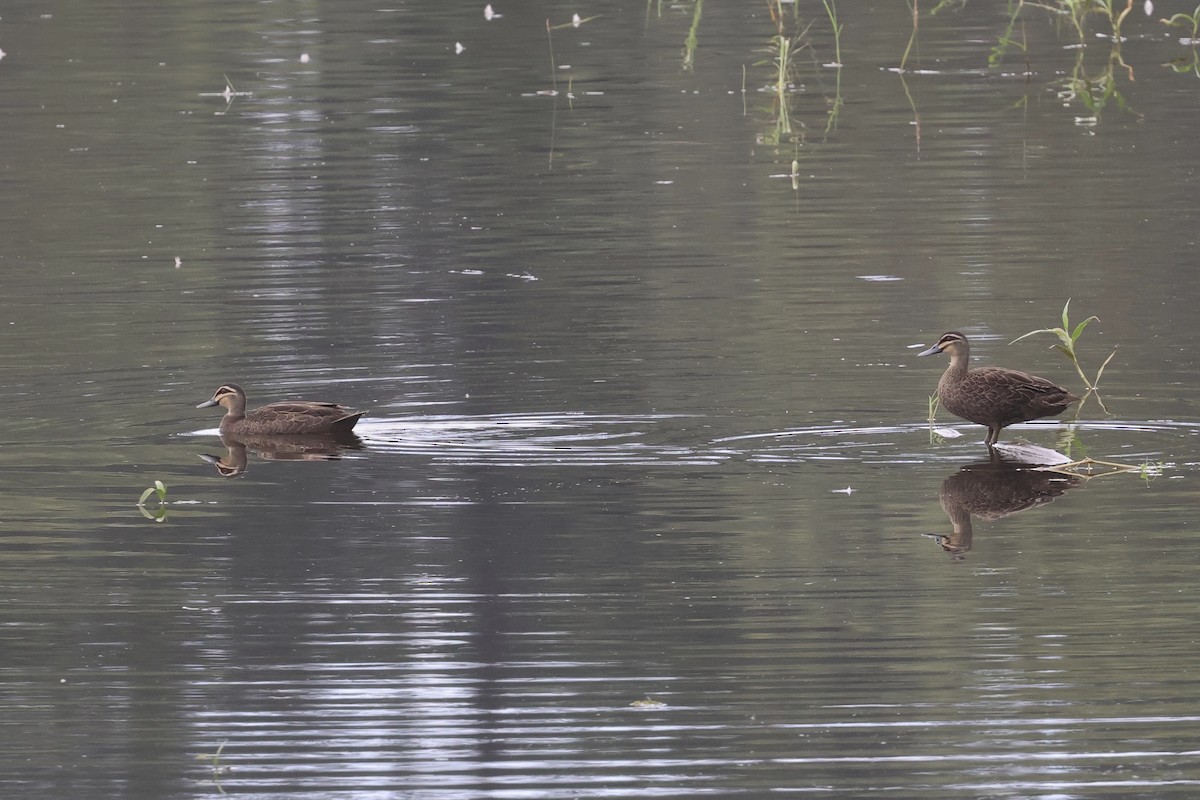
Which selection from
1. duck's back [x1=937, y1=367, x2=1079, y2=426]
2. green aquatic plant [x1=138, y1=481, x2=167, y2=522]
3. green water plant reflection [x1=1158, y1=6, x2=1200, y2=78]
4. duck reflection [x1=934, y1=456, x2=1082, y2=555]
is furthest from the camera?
green water plant reflection [x1=1158, y1=6, x2=1200, y2=78]

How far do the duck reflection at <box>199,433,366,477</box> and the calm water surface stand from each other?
4 centimetres

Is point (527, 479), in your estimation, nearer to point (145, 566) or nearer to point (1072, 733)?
point (145, 566)

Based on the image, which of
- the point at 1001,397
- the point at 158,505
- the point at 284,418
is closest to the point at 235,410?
the point at 284,418

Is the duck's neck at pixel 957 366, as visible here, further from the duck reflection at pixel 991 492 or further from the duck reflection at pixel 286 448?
the duck reflection at pixel 286 448

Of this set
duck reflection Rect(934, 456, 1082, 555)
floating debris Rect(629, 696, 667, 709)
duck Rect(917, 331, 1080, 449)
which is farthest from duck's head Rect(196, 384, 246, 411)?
floating debris Rect(629, 696, 667, 709)

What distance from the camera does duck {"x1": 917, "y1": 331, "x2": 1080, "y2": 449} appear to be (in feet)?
37.5

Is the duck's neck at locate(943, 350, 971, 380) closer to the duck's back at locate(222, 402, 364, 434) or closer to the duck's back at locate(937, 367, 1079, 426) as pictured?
the duck's back at locate(937, 367, 1079, 426)

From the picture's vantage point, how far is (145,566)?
9789 mm

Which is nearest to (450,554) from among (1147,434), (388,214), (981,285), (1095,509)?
(1095,509)

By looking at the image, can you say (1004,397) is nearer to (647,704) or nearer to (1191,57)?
(647,704)

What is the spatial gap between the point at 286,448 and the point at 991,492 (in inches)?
149

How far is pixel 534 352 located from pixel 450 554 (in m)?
4.11

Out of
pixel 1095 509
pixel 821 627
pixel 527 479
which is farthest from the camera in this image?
pixel 527 479

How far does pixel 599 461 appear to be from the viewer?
11.2 meters
